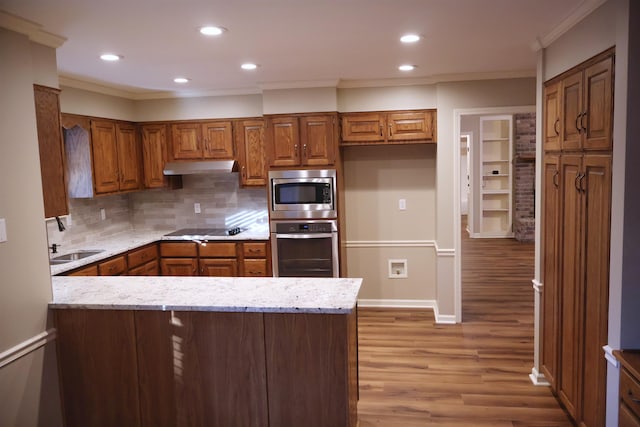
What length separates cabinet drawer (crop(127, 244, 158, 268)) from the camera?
4.49 metres

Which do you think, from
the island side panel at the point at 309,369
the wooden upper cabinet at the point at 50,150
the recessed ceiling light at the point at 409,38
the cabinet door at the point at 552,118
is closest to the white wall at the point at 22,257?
the wooden upper cabinet at the point at 50,150

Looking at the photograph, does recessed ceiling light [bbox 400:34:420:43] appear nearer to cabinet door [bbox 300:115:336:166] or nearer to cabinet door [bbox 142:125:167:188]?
cabinet door [bbox 300:115:336:166]

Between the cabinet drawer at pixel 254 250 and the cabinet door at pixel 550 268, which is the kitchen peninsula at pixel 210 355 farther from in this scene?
the cabinet drawer at pixel 254 250

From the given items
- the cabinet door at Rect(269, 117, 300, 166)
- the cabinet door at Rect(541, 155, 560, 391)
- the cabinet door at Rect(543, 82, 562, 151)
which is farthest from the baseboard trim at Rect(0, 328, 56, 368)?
the cabinet door at Rect(543, 82, 562, 151)

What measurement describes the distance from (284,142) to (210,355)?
266 cm

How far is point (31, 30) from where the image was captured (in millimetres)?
2514

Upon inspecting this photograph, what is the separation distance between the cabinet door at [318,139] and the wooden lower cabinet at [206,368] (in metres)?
2.36

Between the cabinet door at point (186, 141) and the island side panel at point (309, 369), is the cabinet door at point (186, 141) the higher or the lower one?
the higher one

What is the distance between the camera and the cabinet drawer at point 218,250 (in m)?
4.91

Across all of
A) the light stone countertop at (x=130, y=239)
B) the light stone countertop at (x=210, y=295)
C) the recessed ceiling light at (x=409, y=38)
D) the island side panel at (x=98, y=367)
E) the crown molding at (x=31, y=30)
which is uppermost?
the recessed ceiling light at (x=409, y=38)

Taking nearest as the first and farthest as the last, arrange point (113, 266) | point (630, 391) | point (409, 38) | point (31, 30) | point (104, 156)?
point (630, 391), point (31, 30), point (409, 38), point (113, 266), point (104, 156)

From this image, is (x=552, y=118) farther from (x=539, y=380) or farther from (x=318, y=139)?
(x=318, y=139)

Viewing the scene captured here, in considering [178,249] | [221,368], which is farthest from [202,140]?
[221,368]

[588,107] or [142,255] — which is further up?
[588,107]
